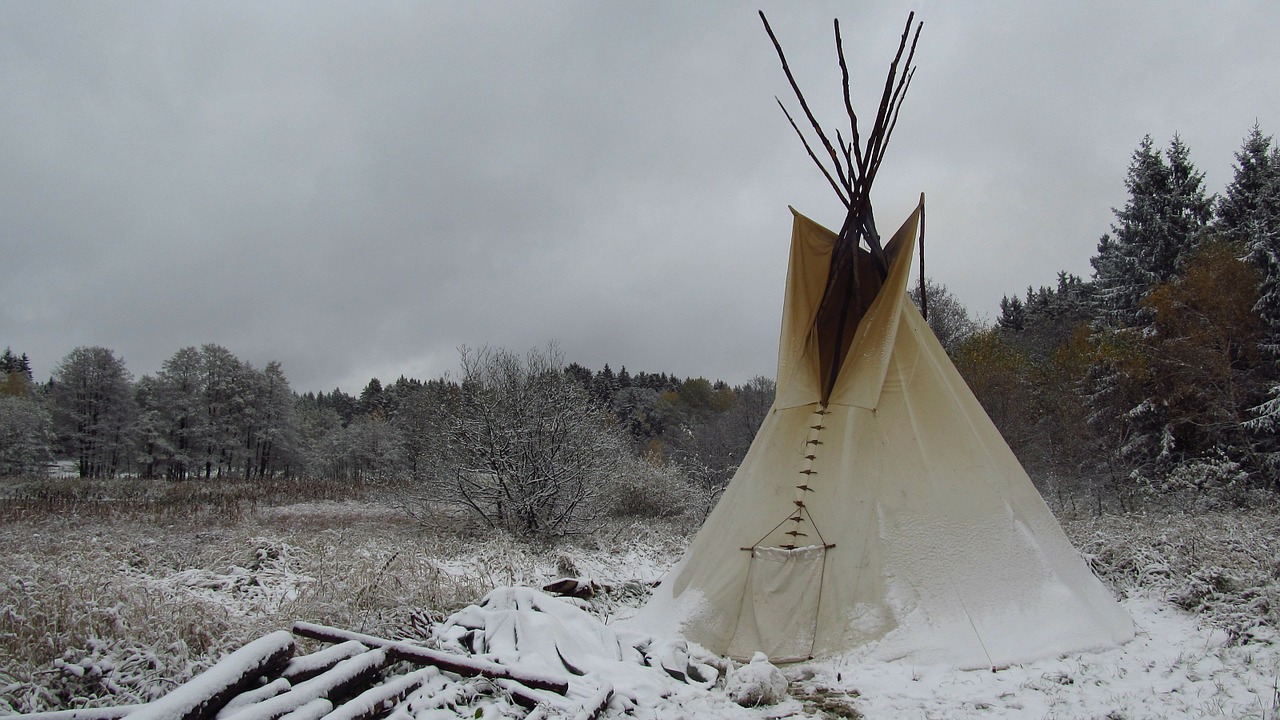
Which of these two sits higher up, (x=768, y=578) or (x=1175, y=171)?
(x=1175, y=171)

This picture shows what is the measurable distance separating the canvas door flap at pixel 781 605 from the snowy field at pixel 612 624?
0.25 meters

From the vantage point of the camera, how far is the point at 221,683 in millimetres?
2711

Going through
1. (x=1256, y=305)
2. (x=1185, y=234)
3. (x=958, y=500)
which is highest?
(x=1185, y=234)

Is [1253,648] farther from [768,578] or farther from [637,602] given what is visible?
[637,602]

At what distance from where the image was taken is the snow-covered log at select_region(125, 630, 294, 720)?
2484mm

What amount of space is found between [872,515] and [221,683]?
4090mm

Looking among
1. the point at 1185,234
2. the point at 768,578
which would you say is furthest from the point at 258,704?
the point at 1185,234

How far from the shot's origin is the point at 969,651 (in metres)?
4.03

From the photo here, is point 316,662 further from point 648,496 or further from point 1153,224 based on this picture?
point 1153,224

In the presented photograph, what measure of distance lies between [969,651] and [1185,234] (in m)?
21.4

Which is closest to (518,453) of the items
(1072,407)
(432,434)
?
(432,434)

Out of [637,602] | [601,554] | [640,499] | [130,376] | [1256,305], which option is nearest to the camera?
[637,602]

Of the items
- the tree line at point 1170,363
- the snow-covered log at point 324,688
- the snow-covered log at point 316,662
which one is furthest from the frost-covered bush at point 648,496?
the snow-covered log at point 324,688

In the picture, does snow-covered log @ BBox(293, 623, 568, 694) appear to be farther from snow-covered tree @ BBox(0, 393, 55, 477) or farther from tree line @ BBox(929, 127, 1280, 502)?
snow-covered tree @ BBox(0, 393, 55, 477)
